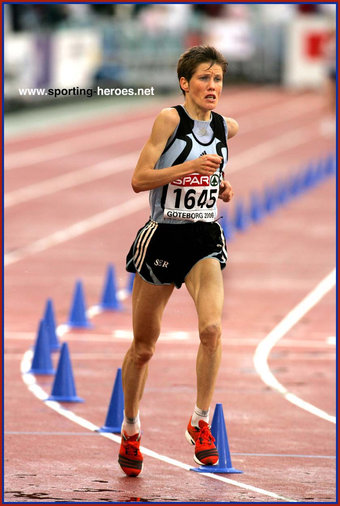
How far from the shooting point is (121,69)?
55.0 meters

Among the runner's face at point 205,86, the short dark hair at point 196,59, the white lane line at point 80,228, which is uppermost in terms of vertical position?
the short dark hair at point 196,59

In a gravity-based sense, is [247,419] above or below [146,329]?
below

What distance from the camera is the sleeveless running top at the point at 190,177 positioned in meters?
8.30

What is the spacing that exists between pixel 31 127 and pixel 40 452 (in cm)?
3562

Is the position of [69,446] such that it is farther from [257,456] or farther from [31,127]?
[31,127]

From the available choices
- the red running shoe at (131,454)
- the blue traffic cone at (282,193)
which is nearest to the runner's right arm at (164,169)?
the red running shoe at (131,454)

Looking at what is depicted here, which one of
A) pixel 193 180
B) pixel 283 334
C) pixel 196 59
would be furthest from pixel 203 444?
pixel 283 334

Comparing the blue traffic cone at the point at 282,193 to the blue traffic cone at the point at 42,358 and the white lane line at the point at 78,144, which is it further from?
the blue traffic cone at the point at 42,358

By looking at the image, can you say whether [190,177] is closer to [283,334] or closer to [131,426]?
[131,426]

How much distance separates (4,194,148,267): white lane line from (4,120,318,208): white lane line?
2.18m

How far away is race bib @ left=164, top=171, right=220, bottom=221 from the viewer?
8289mm

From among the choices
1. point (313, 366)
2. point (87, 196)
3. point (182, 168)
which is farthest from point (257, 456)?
point (87, 196)

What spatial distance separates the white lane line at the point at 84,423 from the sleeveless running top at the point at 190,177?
1.78 m

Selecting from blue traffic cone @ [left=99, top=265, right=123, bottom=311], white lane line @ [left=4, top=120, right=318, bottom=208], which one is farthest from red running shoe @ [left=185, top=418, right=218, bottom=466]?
white lane line @ [left=4, top=120, right=318, bottom=208]
